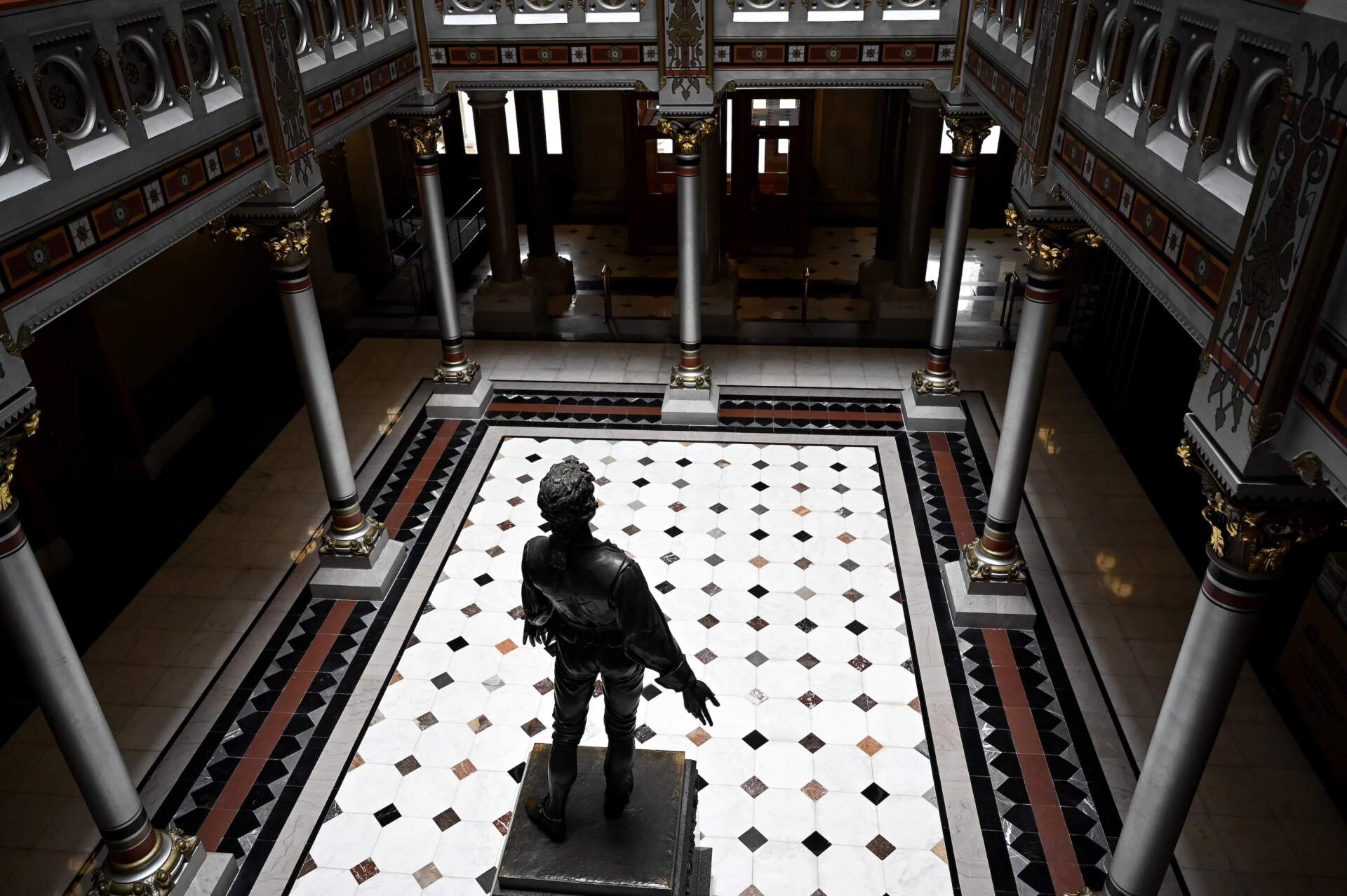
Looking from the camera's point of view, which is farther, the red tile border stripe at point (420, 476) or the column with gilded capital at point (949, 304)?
the column with gilded capital at point (949, 304)

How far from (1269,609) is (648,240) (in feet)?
34.0

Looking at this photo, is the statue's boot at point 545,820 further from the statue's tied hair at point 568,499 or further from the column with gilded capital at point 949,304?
the column with gilded capital at point 949,304

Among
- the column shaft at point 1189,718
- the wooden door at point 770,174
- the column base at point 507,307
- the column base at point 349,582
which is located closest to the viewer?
the column shaft at point 1189,718

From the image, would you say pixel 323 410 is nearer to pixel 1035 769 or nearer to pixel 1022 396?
pixel 1022 396

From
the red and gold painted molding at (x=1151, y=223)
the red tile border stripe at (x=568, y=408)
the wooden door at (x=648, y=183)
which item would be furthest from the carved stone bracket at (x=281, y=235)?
the wooden door at (x=648, y=183)

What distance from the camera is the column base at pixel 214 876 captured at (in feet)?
18.8

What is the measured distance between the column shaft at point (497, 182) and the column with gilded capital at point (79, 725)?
7730 millimetres

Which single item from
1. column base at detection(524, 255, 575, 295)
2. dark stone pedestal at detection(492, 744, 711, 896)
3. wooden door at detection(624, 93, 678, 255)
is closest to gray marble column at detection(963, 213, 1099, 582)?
dark stone pedestal at detection(492, 744, 711, 896)

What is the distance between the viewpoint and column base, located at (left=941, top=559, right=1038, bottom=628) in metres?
7.67

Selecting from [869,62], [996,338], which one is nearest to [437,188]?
[869,62]

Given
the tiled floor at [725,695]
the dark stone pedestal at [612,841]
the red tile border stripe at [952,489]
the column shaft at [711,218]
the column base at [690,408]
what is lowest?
the tiled floor at [725,695]

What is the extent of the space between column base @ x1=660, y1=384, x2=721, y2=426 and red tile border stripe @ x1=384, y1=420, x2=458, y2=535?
2.37 meters

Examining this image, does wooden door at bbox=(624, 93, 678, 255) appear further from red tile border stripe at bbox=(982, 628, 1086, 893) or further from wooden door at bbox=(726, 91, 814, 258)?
red tile border stripe at bbox=(982, 628, 1086, 893)

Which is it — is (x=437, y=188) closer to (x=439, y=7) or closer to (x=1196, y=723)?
(x=439, y=7)
